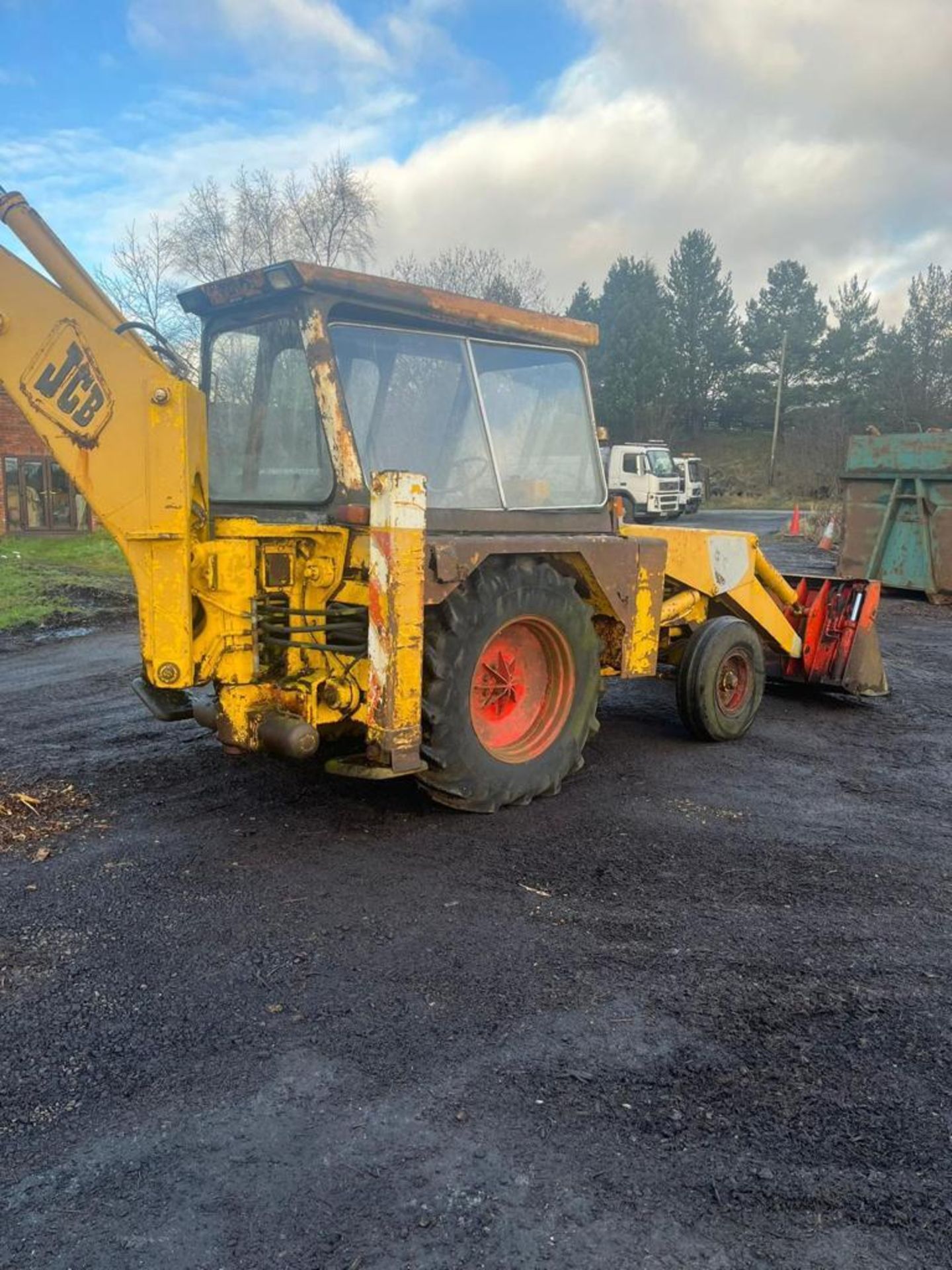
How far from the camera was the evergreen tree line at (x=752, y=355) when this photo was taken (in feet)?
151

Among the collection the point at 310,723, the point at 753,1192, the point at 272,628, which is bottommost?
the point at 753,1192

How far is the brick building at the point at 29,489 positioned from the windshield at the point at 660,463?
629 inches

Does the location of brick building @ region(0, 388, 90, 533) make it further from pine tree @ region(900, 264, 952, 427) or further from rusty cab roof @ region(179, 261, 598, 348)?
pine tree @ region(900, 264, 952, 427)

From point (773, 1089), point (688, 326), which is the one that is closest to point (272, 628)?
point (773, 1089)

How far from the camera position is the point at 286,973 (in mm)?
3162

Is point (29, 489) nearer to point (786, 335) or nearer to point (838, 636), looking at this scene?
point (838, 636)

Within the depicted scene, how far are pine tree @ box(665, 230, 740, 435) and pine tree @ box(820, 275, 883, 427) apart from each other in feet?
17.5

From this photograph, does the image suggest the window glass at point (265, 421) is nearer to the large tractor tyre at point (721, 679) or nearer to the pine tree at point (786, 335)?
the large tractor tyre at point (721, 679)

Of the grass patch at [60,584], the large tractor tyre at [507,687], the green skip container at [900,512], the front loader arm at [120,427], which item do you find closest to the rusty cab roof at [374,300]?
the front loader arm at [120,427]

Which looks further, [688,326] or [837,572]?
[688,326]

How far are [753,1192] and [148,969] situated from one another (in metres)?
1.99

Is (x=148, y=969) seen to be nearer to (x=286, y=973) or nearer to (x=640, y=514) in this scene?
(x=286, y=973)

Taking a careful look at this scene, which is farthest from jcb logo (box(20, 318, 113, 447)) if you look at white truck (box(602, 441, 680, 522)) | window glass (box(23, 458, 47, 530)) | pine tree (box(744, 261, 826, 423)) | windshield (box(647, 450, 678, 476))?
pine tree (box(744, 261, 826, 423))

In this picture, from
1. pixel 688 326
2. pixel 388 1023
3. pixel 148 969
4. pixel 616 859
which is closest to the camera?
pixel 388 1023
